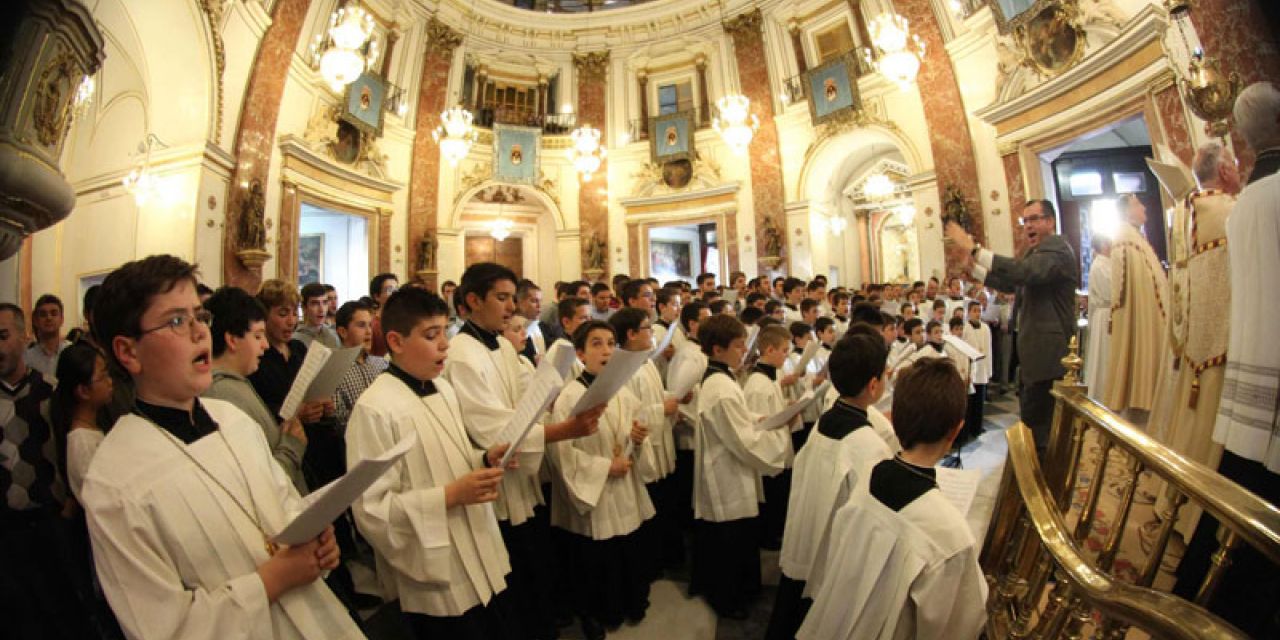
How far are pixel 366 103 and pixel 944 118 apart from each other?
39.4ft

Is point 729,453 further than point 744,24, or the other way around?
point 744,24

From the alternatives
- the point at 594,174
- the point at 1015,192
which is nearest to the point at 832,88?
the point at 1015,192

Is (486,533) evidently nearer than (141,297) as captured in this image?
No

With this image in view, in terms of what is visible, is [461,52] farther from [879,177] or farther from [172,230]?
[879,177]

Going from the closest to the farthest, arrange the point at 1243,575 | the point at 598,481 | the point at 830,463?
1. the point at 1243,575
2. the point at 830,463
3. the point at 598,481

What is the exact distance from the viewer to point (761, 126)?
45.2 ft

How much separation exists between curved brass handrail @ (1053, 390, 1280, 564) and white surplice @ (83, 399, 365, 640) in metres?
1.89

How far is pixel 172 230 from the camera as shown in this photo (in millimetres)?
8578

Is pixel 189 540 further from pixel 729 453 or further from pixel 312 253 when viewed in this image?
pixel 312 253

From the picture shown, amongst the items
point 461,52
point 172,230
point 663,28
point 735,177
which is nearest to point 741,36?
point 663,28

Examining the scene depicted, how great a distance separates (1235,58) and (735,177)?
1007 cm

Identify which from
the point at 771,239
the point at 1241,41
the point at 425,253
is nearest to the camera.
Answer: the point at 1241,41

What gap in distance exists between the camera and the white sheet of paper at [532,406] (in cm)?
173

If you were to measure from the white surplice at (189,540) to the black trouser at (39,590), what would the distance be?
0.35 meters
